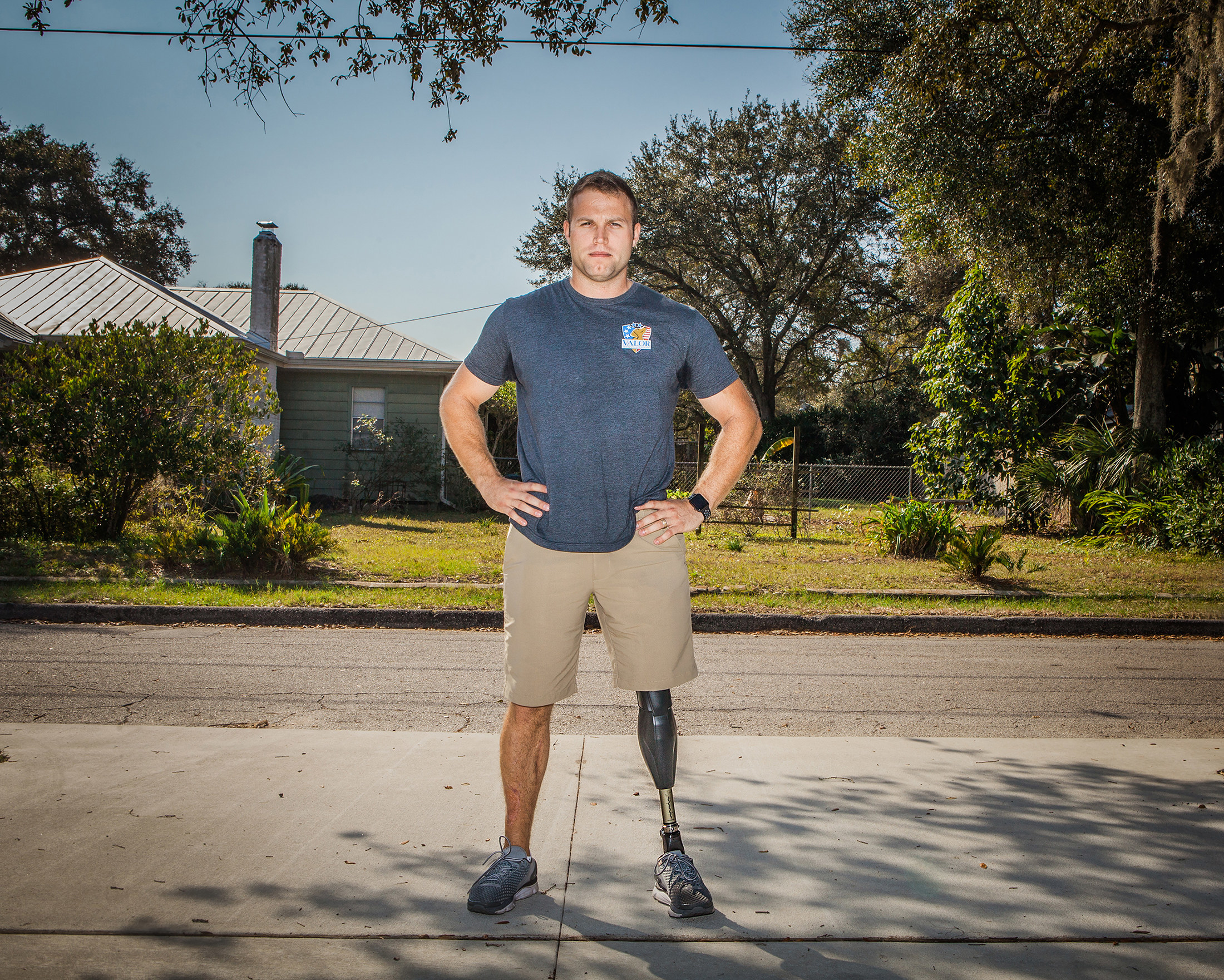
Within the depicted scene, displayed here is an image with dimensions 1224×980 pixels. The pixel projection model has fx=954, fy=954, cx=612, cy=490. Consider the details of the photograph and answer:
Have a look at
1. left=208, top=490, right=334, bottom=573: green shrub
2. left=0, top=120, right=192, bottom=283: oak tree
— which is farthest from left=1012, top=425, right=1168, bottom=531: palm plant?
left=0, top=120, right=192, bottom=283: oak tree

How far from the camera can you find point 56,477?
11.8 m

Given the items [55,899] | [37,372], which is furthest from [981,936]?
[37,372]

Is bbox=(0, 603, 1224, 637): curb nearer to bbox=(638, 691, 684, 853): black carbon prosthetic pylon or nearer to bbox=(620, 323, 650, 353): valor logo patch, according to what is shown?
bbox=(638, 691, 684, 853): black carbon prosthetic pylon

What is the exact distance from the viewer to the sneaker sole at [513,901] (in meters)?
2.76

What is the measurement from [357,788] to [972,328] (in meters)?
15.9

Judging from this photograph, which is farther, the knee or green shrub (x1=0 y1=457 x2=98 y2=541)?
green shrub (x1=0 y1=457 x2=98 y2=541)

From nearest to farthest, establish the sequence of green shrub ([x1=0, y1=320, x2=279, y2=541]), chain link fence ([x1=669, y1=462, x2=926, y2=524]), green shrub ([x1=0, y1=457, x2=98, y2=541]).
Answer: green shrub ([x1=0, y1=320, x2=279, y2=541]) < green shrub ([x1=0, y1=457, x2=98, y2=541]) < chain link fence ([x1=669, y1=462, x2=926, y2=524])

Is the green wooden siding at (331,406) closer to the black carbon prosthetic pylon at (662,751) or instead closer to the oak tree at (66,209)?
the black carbon prosthetic pylon at (662,751)

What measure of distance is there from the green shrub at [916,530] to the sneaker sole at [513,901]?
10.3 m

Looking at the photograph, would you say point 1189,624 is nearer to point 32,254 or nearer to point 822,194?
point 822,194

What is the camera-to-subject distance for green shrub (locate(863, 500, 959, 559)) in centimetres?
1230

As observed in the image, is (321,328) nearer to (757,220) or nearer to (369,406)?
(369,406)

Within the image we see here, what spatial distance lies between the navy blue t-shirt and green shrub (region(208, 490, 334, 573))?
7832 millimetres

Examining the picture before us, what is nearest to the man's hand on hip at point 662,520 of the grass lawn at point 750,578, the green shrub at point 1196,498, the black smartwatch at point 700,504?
the black smartwatch at point 700,504
